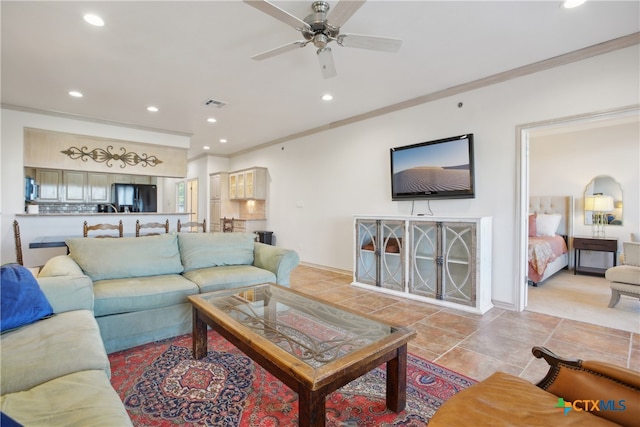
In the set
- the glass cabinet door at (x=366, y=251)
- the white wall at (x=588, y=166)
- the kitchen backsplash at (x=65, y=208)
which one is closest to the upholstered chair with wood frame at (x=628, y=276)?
the white wall at (x=588, y=166)

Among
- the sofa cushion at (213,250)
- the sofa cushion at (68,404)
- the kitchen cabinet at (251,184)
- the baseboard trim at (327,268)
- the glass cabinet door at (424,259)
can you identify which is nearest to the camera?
the sofa cushion at (68,404)

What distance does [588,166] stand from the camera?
521 centimetres

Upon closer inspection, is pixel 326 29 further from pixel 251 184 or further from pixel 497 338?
pixel 251 184

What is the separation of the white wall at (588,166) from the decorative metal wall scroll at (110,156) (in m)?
7.34

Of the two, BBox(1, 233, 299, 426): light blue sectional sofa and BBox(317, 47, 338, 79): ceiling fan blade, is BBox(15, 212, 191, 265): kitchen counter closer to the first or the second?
BBox(1, 233, 299, 426): light blue sectional sofa

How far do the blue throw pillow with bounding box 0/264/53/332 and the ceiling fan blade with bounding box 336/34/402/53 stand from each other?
253 centimetres

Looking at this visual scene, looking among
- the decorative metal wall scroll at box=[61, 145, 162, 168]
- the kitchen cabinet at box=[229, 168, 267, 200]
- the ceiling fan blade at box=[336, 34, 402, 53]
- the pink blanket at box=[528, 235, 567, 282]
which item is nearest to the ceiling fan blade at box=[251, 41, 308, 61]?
the ceiling fan blade at box=[336, 34, 402, 53]

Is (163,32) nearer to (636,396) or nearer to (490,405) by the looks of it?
(490,405)

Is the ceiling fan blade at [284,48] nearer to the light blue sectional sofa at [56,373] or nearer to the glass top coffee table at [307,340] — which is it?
the glass top coffee table at [307,340]

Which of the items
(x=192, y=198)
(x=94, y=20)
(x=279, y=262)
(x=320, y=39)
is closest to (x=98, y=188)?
(x=192, y=198)

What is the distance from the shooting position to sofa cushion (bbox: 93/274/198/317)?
2.24 m

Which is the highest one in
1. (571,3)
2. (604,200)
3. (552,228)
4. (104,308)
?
(571,3)

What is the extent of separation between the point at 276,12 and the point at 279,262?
2.14m

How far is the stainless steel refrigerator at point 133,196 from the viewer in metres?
6.56
